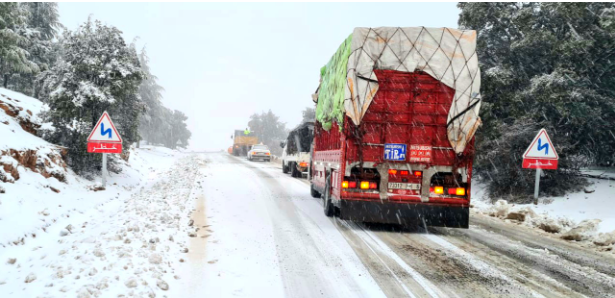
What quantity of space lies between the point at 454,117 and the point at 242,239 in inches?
175

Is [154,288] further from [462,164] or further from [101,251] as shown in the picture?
[462,164]

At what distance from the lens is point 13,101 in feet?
37.0

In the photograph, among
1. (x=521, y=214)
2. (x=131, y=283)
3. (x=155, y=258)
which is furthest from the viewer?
(x=521, y=214)

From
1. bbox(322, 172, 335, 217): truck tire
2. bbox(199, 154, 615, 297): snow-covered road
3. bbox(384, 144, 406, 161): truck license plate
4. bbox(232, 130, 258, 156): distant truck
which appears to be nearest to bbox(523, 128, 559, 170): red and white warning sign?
bbox(199, 154, 615, 297): snow-covered road

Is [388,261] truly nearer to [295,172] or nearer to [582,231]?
[582,231]

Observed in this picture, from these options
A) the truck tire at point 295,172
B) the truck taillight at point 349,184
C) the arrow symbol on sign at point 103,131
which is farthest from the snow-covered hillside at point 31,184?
the truck tire at point 295,172

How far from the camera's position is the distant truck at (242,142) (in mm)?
52312

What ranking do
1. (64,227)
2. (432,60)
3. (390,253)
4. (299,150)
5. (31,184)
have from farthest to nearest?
(299,150) → (31,184) → (432,60) → (64,227) → (390,253)

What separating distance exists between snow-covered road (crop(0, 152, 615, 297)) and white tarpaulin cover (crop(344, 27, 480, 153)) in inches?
85.1

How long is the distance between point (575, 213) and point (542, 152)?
1657 millimetres

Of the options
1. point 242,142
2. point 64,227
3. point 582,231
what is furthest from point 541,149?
point 242,142

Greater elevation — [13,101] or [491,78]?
[491,78]

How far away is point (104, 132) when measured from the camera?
10.1 meters

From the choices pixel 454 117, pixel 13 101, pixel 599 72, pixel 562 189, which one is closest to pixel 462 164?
pixel 454 117
